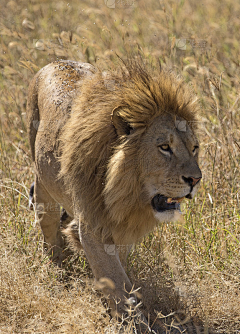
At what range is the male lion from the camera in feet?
9.21

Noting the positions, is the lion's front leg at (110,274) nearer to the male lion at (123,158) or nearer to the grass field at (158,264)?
the male lion at (123,158)

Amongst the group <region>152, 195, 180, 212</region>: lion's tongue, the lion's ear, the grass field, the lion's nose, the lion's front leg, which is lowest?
the grass field

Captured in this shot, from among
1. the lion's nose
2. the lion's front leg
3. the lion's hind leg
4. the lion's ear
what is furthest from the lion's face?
the lion's hind leg

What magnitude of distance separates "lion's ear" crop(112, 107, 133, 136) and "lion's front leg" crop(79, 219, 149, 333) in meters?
0.70

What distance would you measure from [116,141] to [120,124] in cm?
11

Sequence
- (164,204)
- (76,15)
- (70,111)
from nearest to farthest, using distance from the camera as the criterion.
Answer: (164,204)
(70,111)
(76,15)

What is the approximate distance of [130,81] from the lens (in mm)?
2996

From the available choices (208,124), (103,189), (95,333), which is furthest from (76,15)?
(95,333)

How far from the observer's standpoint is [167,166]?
9.12 feet

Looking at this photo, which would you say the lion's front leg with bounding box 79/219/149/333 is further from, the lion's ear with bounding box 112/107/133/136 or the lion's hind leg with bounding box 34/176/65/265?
the lion's hind leg with bounding box 34/176/65/265

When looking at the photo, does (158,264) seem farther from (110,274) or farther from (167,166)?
(167,166)

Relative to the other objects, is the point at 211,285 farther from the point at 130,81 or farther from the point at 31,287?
the point at 130,81

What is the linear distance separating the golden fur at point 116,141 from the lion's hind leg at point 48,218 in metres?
0.86

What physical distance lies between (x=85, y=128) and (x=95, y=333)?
4.25 ft
